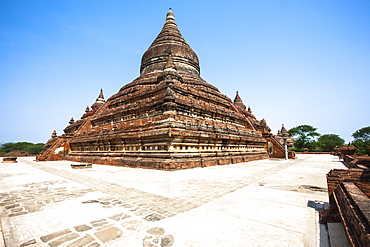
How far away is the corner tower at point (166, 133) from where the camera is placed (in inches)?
444

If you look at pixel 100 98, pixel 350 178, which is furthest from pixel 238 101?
pixel 350 178

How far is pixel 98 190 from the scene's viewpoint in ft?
19.2

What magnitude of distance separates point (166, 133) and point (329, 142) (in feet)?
219

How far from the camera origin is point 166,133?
34.9 ft

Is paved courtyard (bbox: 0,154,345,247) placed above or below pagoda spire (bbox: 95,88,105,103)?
below

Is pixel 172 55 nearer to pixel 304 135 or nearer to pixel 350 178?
pixel 350 178

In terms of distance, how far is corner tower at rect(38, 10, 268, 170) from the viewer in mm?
11273

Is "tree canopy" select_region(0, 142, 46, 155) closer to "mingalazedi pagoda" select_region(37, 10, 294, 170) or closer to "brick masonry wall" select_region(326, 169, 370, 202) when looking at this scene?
"mingalazedi pagoda" select_region(37, 10, 294, 170)

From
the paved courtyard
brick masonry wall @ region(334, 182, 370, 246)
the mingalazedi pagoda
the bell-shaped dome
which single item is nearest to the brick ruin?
brick masonry wall @ region(334, 182, 370, 246)

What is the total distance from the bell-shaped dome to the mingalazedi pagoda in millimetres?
138

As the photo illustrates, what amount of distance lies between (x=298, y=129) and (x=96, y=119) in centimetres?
5704

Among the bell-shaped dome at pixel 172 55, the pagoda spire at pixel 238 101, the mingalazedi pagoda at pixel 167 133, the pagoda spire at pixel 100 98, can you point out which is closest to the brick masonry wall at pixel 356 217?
the mingalazedi pagoda at pixel 167 133

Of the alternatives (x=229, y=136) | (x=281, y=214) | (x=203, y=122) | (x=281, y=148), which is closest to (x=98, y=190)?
(x=281, y=214)

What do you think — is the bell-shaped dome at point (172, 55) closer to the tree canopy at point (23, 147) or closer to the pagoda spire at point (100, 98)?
the pagoda spire at point (100, 98)
